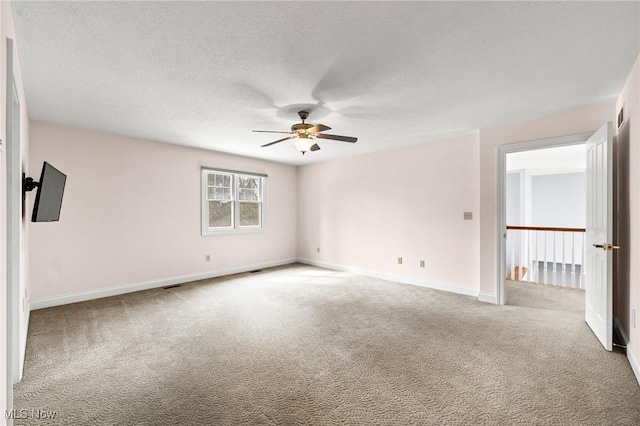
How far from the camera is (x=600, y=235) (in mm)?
2844

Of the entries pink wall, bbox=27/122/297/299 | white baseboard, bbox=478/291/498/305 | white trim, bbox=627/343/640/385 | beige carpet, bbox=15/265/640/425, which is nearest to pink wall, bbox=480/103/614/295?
white baseboard, bbox=478/291/498/305

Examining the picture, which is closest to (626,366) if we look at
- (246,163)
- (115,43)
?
(115,43)

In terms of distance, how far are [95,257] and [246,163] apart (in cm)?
305

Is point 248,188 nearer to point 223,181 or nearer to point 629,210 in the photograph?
point 223,181

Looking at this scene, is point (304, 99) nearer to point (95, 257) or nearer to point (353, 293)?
point (353, 293)

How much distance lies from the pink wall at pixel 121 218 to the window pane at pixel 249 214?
0.47 metres

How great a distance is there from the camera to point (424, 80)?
2678 millimetres

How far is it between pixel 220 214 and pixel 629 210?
18.8ft

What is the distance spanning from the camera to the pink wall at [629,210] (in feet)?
7.59

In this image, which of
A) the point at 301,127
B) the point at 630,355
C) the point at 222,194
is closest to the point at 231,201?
the point at 222,194

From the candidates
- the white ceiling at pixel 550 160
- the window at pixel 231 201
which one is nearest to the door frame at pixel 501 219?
the white ceiling at pixel 550 160

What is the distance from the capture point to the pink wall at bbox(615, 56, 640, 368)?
2312mm

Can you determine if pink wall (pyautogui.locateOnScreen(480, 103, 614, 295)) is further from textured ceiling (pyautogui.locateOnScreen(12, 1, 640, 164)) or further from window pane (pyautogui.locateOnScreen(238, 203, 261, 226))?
window pane (pyautogui.locateOnScreen(238, 203, 261, 226))

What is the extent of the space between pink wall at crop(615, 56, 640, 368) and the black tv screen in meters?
4.77
